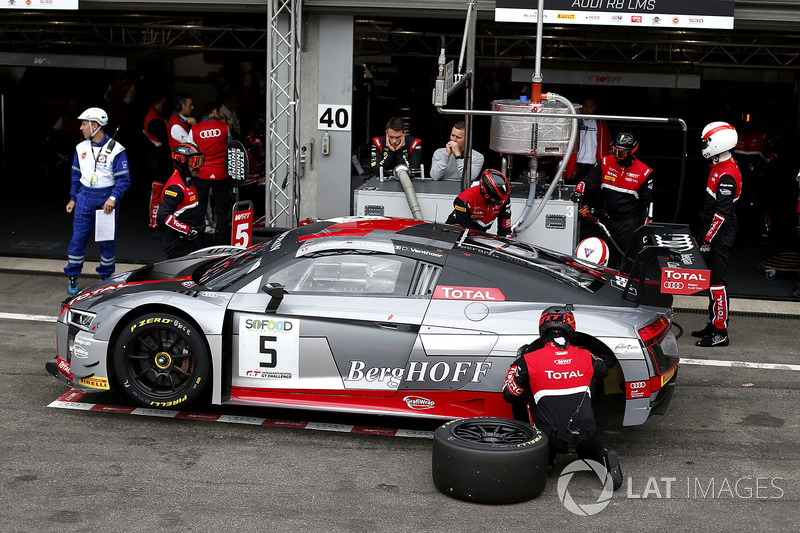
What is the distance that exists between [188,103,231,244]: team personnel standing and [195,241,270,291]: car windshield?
4.64m

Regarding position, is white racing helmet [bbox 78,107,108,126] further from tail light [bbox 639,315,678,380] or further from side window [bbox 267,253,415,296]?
tail light [bbox 639,315,678,380]

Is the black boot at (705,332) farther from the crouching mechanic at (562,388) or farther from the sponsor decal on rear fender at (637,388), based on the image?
the crouching mechanic at (562,388)

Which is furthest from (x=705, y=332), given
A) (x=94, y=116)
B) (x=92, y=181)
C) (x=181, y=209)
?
(x=94, y=116)

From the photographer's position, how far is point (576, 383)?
19.0 feet

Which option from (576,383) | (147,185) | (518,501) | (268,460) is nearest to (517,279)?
(576,383)

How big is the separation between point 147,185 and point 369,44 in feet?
16.4

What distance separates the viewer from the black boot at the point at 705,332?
30.1 ft

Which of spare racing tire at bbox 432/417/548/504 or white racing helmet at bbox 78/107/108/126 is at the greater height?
white racing helmet at bbox 78/107/108/126

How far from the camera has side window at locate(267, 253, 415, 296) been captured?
6.55 m

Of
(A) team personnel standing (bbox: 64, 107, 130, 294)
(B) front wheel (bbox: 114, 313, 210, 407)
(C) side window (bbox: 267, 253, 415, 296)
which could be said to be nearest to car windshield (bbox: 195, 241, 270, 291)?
(C) side window (bbox: 267, 253, 415, 296)

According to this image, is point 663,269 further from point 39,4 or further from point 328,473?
point 39,4

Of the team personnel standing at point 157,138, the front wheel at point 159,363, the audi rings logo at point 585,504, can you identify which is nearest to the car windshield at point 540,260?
the audi rings logo at point 585,504

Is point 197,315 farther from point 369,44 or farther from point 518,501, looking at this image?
point 369,44

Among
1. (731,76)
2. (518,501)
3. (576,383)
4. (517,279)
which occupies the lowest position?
(518,501)
